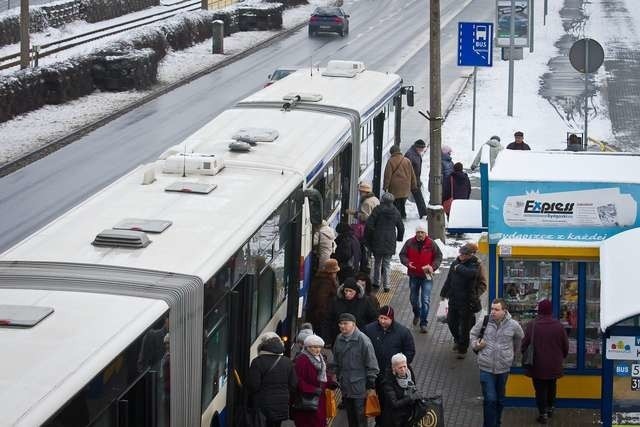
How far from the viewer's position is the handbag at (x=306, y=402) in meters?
13.4

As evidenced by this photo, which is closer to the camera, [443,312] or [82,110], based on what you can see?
[443,312]

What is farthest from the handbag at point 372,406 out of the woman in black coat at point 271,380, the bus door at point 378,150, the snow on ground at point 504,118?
the bus door at point 378,150

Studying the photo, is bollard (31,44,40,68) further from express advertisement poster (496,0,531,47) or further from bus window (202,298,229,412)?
bus window (202,298,229,412)

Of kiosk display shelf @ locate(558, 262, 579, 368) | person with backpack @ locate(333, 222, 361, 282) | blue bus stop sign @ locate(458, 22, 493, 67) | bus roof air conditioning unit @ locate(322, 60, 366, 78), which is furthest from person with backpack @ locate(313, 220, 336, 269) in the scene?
blue bus stop sign @ locate(458, 22, 493, 67)

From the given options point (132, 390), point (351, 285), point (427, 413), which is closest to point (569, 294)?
point (351, 285)

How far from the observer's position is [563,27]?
55.5 m

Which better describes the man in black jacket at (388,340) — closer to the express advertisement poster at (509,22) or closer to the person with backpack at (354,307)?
the person with backpack at (354,307)

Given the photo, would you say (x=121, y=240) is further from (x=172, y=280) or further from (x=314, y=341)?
(x=314, y=341)

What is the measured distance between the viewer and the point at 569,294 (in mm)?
15328

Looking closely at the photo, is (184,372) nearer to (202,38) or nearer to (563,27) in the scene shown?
(202,38)

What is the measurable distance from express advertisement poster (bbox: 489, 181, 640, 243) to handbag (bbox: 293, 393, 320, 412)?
9.86ft

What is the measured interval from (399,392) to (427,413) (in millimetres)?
332

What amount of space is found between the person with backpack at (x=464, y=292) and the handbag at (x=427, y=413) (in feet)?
11.7

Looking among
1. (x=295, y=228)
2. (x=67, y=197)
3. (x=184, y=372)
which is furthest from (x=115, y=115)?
(x=184, y=372)
